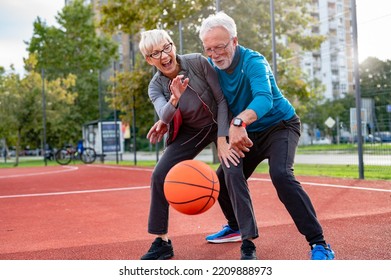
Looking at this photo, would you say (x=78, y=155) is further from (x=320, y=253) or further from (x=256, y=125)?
(x=320, y=253)

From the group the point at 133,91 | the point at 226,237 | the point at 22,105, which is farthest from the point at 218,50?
the point at 22,105

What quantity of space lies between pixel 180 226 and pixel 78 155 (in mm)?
17240

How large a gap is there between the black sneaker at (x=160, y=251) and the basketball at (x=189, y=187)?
40 centimetres

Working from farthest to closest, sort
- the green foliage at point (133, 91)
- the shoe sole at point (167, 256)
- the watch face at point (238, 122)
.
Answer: the green foliage at point (133, 91), the shoe sole at point (167, 256), the watch face at point (238, 122)

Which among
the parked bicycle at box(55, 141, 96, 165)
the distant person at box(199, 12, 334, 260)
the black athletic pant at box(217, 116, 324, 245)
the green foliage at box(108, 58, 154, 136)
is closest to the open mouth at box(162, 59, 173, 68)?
the distant person at box(199, 12, 334, 260)

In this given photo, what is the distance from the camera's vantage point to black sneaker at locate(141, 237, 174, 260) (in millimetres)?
3309

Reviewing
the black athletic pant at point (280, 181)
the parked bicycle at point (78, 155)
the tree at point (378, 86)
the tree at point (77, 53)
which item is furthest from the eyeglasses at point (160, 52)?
the tree at point (77, 53)

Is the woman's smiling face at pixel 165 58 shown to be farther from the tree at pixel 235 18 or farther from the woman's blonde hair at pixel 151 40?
the tree at pixel 235 18

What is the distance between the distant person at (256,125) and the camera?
294cm

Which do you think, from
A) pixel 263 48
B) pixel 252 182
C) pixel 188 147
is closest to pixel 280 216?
pixel 188 147

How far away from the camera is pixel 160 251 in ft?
11.0

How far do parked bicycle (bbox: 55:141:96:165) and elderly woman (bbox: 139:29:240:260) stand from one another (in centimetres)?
1769

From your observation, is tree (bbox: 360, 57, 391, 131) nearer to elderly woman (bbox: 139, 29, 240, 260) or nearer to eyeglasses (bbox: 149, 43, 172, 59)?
elderly woman (bbox: 139, 29, 240, 260)

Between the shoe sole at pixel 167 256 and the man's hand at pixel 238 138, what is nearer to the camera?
the man's hand at pixel 238 138
